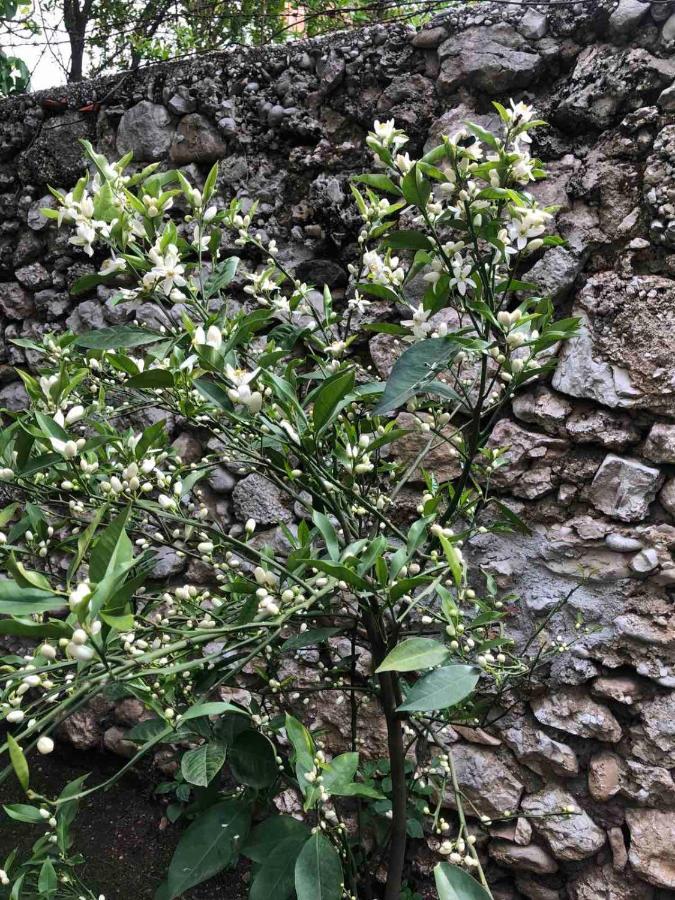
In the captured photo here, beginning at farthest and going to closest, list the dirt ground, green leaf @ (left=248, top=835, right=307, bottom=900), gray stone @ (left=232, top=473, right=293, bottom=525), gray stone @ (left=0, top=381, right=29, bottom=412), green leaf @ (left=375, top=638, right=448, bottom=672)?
1. gray stone @ (left=0, top=381, right=29, bottom=412)
2. gray stone @ (left=232, top=473, right=293, bottom=525)
3. the dirt ground
4. green leaf @ (left=248, top=835, right=307, bottom=900)
5. green leaf @ (left=375, top=638, right=448, bottom=672)

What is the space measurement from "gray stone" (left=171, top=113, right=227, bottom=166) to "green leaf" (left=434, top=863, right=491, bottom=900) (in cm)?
176

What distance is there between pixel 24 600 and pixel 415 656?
402 millimetres

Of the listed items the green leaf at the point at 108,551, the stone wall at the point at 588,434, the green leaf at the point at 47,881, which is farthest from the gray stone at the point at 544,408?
the green leaf at the point at 47,881

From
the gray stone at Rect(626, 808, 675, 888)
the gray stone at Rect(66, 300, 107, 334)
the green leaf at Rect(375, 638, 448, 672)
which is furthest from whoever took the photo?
the gray stone at Rect(66, 300, 107, 334)

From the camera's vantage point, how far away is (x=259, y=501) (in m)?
1.70

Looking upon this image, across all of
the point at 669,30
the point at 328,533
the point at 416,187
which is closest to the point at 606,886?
the point at 328,533

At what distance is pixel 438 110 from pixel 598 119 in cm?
38

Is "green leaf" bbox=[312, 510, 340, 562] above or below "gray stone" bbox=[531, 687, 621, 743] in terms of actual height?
above

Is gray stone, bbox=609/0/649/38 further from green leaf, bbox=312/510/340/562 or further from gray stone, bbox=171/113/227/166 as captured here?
green leaf, bbox=312/510/340/562

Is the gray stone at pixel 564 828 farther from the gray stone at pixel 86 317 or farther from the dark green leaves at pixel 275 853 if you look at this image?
the gray stone at pixel 86 317

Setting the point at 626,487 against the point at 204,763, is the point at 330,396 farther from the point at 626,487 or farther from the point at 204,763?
the point at 626,487

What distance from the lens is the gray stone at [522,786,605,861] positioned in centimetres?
131

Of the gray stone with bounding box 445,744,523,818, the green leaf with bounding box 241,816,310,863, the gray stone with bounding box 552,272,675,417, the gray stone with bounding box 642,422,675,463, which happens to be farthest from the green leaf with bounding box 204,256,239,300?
the gray stone with bounding box 445,744,523,818

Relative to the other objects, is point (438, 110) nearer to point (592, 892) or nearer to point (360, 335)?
point (360, 335)
